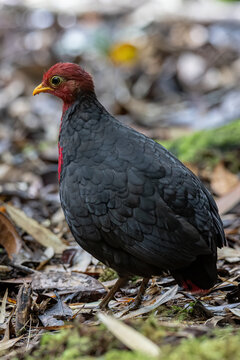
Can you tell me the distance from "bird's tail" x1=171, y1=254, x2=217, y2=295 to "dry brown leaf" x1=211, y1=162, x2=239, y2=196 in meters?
2.46

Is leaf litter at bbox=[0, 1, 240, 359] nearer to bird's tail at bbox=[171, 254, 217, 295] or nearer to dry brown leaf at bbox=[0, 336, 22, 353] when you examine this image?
dry brown leaf at bbox=[0, 336, 22, 353]

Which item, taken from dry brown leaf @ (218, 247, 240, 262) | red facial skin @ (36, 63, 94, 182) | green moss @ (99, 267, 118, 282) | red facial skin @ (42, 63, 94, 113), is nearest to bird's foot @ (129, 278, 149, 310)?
green moss @ (99, 267, 118, 282)

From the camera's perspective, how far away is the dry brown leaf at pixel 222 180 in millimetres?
6156

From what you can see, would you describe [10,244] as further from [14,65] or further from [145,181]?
[14,65]

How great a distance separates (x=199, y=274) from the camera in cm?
366

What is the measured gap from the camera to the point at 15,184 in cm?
682

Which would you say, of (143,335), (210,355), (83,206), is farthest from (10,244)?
(210,355)

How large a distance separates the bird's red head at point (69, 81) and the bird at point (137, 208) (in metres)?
0.37

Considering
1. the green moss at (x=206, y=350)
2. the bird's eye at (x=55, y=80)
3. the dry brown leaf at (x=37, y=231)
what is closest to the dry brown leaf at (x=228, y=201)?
the dry brown leaf at (x=37, y=231)

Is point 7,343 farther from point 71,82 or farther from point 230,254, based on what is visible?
point 230,254

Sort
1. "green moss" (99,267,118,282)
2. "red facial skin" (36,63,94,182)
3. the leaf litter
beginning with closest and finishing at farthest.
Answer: the leaf litter
"red facial skin" (36,63,94,182)
"green moss" (99,267,118,282)

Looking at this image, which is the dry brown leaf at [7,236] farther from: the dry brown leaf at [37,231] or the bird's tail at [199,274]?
the bird's tail at [199,274]

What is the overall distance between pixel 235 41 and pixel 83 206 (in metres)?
9.40

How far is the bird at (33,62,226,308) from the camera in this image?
11.3ft
